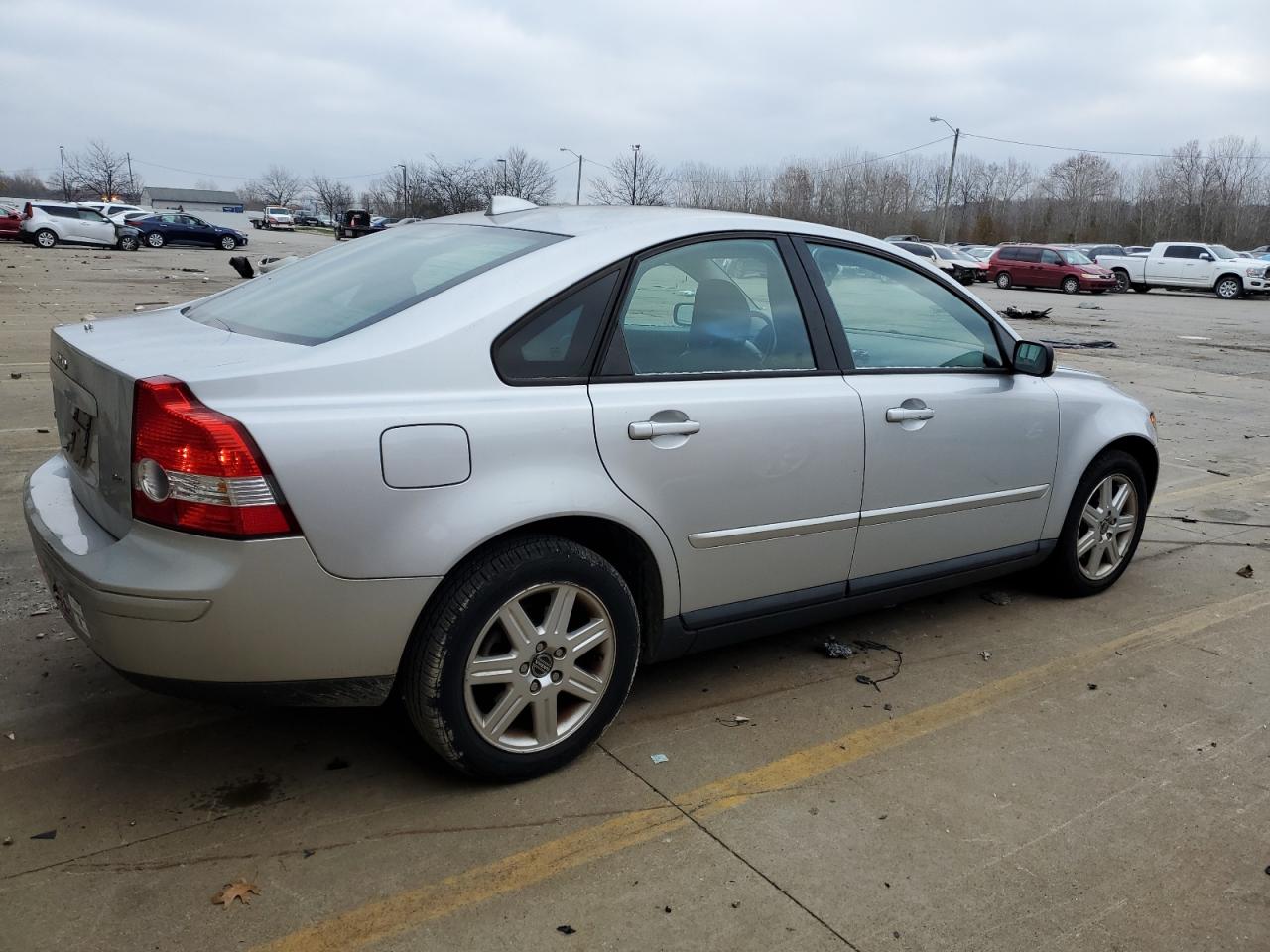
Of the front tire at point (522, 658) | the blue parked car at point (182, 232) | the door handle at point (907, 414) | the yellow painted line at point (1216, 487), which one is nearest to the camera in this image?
the front tire at point (522, 658)

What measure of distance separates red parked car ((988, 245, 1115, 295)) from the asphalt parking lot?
1230 inches

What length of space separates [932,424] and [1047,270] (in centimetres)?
3289

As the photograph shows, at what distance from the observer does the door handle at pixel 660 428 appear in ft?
10.0

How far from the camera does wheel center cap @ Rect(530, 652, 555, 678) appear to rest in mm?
2973

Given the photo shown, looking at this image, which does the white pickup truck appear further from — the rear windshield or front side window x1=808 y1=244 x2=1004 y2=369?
the rear windshield

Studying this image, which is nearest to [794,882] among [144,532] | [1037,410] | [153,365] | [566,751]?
[566,751]

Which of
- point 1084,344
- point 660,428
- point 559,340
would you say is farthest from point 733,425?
point 1084,344

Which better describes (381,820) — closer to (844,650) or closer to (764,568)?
(764,568)

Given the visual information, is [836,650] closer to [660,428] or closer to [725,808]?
[725,808]

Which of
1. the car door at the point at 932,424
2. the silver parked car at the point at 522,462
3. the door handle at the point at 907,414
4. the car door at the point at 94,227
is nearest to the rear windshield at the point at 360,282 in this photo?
the silver parked car at the point at 522,462

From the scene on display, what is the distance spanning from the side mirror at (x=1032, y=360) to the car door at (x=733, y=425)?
40.4 inches

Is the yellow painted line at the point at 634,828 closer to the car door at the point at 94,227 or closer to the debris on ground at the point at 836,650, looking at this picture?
the debris on ground at the point at 836,650

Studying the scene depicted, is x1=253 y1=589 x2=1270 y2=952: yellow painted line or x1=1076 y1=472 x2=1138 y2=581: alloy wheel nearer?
x1=253 y1=589 x2=1270 y2=952: yellow painted line

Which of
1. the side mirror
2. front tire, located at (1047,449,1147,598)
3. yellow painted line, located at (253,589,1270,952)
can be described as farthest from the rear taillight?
front tire, located at (1047,449,1147,598)
